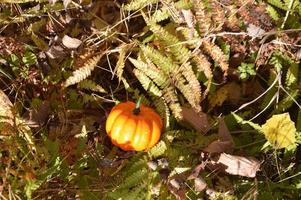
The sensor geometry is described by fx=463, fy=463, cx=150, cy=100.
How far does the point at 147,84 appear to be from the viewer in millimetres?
4062

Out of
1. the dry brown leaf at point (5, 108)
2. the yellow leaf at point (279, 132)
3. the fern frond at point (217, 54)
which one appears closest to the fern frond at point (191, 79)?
the fern frond at point (217, 54)

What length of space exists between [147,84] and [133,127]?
0.49 metres

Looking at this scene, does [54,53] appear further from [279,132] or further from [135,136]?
[279,132]

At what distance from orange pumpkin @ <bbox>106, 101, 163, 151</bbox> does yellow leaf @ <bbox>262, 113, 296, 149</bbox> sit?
0.91m

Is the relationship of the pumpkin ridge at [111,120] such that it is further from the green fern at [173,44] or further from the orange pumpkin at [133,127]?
the green fern at [173,44]

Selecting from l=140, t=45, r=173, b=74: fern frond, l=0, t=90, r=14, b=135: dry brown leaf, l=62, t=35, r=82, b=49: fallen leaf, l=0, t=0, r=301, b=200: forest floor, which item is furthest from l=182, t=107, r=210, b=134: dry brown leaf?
l=0, t=90, r=14, b=135: dry brown leaf

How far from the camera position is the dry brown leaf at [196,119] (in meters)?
4.09

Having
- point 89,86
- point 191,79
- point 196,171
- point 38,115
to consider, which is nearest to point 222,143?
point 196,171

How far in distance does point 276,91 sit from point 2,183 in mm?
2497

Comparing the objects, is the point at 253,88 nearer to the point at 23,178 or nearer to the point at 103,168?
the point at 103,168

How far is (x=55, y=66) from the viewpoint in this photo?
13.9 ft

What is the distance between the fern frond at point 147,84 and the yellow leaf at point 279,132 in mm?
954

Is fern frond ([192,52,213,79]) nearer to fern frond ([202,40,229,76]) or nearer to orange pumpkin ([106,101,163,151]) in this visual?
fern frond ([202,40,229,76])

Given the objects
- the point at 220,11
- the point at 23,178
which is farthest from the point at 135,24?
the point at 23,178
